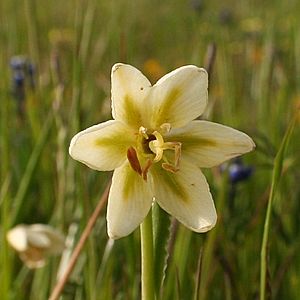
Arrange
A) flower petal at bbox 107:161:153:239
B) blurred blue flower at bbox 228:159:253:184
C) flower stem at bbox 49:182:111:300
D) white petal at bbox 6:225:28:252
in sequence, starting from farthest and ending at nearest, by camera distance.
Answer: blurred blue flower at bbox 228:159:253:184
white petal at bbox 6:225:28:252
flower stem at bbox 49:182:111:300
flower petal at bbox 107:161:153:239

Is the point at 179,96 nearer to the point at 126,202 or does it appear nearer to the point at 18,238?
the point at 126,202

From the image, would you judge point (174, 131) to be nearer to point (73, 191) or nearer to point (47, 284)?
point (47, 284)

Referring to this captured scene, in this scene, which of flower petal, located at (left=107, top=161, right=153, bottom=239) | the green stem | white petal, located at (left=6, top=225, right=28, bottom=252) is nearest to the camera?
flower petal, located at (left=107, top=161, right=153, bottom=239)

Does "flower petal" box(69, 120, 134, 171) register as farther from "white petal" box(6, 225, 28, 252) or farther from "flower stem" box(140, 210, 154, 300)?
"white petal" box(6, 225, 28, 252)

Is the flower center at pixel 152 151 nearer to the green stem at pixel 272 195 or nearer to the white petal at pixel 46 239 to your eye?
the green stem at pixel 272 195

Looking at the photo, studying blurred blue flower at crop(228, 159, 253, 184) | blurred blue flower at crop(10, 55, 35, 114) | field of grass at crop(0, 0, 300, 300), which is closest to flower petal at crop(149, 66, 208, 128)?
field of grass at crop(0, 0, 300, 300)

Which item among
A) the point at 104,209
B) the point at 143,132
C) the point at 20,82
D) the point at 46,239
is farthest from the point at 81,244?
the point at 20,82

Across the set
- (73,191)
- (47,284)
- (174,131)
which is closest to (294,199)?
(73,191)

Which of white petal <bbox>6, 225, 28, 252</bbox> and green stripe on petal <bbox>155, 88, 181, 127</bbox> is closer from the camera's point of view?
green stripe on petal <bbox>155, 88, 181, 127</bbox>
